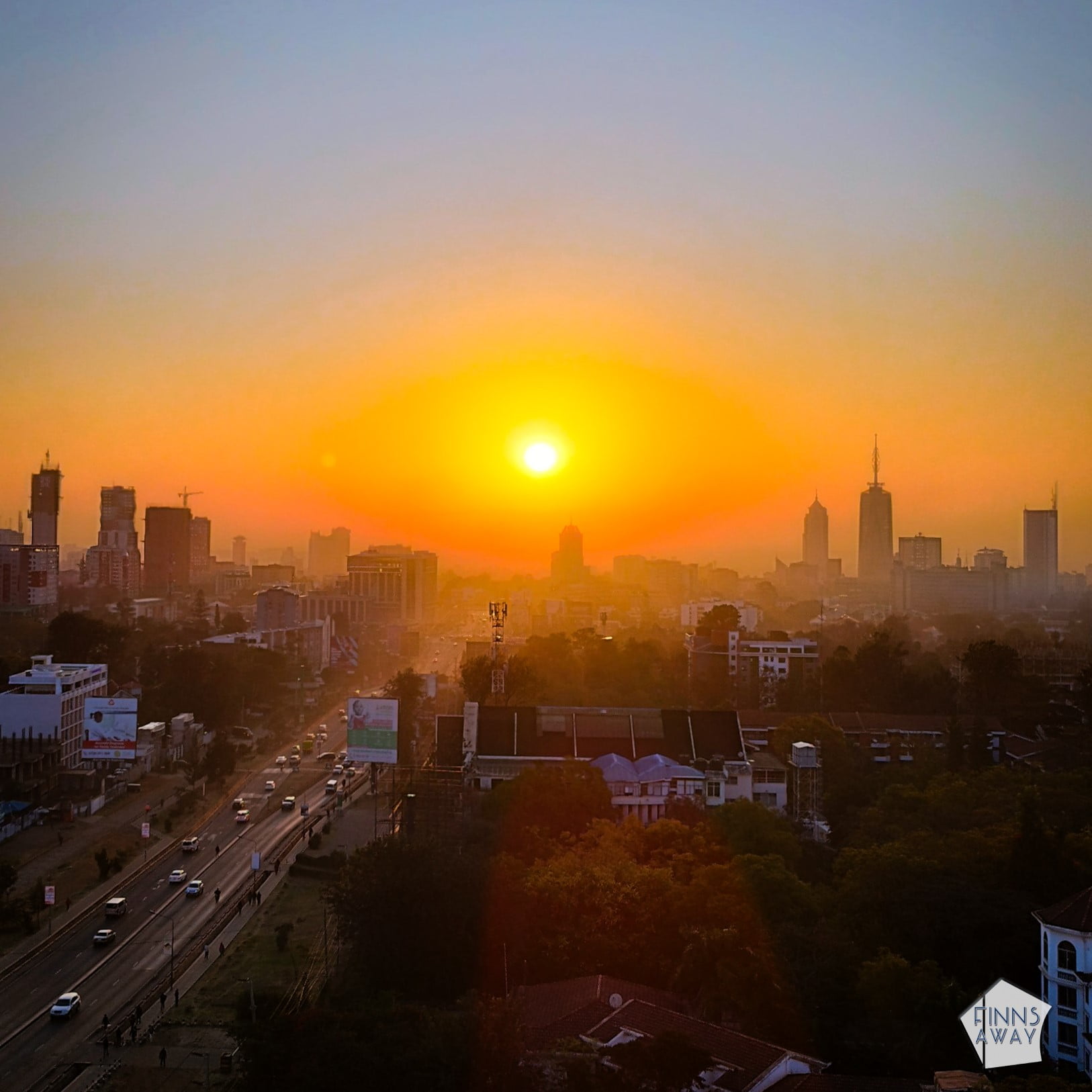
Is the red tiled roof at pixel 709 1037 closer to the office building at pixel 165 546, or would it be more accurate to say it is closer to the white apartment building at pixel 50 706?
the white apartment building at pixel 50 706

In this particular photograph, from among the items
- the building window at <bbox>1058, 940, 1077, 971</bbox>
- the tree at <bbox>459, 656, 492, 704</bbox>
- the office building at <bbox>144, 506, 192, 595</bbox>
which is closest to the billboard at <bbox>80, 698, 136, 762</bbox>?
the tree at <bbox>459, 656, 492, 704</bbox>

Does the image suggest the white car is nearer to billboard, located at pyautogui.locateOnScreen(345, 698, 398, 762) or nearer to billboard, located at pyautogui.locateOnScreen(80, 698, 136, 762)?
billboard, located at pyautogui.locateOnScreen(345, 698, 398, 762)

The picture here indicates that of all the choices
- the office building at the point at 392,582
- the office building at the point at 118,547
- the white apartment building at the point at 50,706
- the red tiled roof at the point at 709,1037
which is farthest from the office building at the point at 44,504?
the red tiled roof at the point at 709,1037

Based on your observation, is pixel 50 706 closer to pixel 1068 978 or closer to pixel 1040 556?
pixel 1068 978

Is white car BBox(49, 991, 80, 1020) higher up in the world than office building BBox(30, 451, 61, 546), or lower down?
lower down

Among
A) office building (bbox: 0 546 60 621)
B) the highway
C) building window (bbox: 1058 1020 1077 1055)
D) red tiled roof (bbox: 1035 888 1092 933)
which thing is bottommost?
the highway

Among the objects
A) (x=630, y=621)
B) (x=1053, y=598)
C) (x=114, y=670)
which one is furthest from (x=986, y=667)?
(x=1053, y=598)

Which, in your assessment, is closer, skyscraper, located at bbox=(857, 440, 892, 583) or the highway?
the highway
